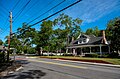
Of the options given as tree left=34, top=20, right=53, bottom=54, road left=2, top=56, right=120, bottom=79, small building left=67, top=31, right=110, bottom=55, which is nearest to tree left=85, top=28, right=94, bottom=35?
tree left=34, top=20, right=53, bottom=54

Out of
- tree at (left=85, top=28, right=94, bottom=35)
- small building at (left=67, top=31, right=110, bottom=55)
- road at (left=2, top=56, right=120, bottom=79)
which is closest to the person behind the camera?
road at (left=2, top=56, right=120, bottom=79)

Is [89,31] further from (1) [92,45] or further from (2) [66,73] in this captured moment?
(2) [66,73]

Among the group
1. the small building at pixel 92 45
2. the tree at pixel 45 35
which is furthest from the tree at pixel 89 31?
the small building at pixel 92 45

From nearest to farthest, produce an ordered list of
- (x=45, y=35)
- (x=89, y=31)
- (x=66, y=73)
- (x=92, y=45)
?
(x=66, y=73)
(x=92, y=45)
(x=45, y=35)
(x=89, y=31)

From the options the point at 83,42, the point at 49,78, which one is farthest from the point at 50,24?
the point at 49,78

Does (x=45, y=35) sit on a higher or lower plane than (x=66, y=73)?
higher

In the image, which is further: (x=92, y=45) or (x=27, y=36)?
(x=27, y=36)

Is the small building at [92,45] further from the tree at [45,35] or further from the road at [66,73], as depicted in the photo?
the road at [66,73]

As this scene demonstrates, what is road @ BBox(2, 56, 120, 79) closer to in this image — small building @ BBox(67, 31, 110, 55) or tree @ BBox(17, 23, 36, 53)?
small building @ BBox(67, 31, 110, 55)

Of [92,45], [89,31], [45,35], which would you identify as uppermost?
[89,31]

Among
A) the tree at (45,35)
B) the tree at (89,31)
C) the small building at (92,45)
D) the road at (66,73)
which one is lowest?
the road at (66,73)

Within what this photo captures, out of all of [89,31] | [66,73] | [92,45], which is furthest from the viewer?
[89,31]

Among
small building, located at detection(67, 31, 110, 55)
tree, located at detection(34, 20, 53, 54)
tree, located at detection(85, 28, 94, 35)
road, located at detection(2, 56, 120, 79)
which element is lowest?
road, located at detection(2, 56, 120, 79)

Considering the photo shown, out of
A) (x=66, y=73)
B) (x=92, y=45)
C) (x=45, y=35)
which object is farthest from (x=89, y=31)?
(x=66, y=73)
